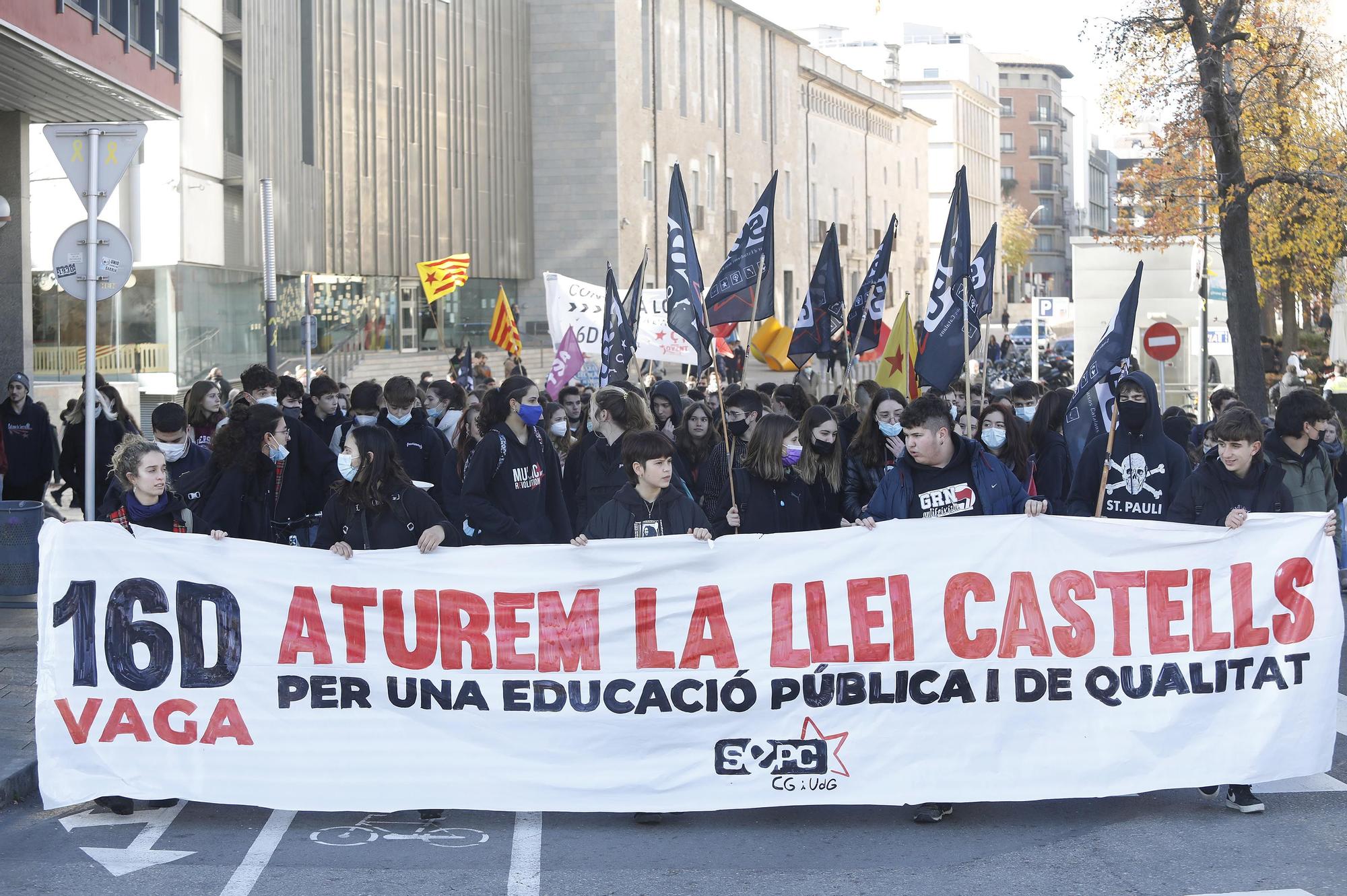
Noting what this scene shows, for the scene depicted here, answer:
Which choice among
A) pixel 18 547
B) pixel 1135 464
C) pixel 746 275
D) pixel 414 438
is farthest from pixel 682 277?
pixel 18 547

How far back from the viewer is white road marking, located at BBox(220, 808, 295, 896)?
6055 millimetres

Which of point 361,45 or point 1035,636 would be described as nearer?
point 1035,636

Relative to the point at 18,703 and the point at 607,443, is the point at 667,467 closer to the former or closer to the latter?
Answer: the point at 607,443

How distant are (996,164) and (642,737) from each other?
12813 centimetres

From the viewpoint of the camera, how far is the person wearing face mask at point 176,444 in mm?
8992

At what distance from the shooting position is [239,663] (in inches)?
275

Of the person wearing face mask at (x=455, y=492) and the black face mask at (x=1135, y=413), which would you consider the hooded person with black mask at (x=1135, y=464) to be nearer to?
the black face mask at (x=1135, y=413)

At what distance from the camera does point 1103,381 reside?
9.26 m

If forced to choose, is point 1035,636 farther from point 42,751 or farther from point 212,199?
point 212,199

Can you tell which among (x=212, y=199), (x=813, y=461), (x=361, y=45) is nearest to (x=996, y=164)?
(x=361, y=45)

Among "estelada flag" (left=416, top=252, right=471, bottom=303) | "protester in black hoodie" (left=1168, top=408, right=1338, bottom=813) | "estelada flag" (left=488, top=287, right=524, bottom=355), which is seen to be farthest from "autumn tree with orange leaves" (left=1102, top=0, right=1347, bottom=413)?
"protester in black hoodie" (left=1168, top=408, right=1338, bottom=813)

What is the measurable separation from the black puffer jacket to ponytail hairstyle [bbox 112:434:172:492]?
1903mm

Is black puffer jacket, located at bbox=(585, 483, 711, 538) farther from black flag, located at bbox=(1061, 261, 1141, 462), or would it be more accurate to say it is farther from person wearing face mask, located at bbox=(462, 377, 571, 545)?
black flag, located at bbox=(1061, 261, 1141, 462)

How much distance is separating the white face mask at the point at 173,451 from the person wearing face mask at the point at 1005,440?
432cm
